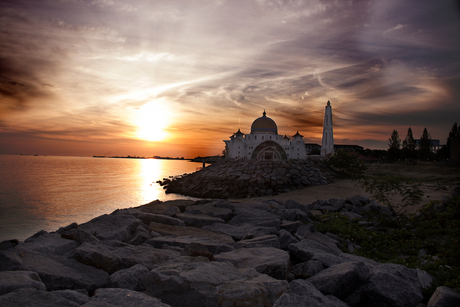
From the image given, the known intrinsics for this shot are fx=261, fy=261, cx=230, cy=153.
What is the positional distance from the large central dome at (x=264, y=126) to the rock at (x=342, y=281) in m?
48.3

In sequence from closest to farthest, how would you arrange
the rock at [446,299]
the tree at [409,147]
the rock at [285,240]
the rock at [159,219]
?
the rock at [446,299]
the rock at [285,240]
the rock at [159,219]
the tree at [409,147]

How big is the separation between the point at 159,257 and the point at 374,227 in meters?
7.70

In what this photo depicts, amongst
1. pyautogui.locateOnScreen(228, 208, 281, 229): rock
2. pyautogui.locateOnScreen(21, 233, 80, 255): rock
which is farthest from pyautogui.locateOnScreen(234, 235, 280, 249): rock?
pyautogui.locateOnScreen(21, 233, 80, 255): rock

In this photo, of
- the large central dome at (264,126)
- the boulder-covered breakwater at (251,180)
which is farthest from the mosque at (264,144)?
the boulder-covered breakwater at (251,180)

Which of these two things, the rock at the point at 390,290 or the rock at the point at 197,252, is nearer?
the rock at the point at 390,290

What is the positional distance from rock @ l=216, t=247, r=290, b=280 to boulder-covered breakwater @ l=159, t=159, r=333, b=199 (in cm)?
2229

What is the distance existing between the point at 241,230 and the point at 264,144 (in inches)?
1689

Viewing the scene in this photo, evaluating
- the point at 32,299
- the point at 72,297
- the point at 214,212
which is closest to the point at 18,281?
the point at 32,299

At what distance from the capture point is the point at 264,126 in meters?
52.6

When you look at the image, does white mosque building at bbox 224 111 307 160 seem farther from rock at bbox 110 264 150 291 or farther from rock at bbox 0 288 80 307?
rock at bbox 0 288 80 307

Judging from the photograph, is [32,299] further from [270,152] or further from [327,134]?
→ [327,134]

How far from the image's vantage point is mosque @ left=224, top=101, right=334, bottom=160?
1959 inches

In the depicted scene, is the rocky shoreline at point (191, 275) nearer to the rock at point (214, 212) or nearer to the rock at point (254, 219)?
the rock at point (254, 219)

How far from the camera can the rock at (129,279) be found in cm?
406
